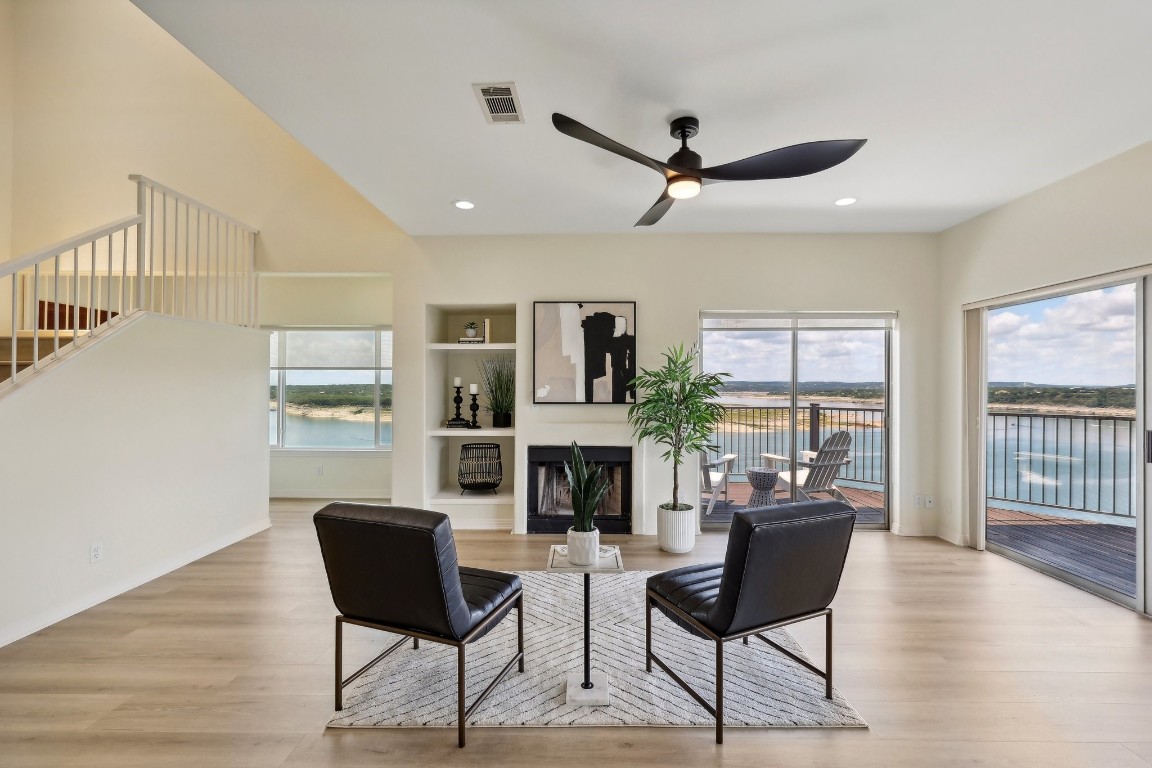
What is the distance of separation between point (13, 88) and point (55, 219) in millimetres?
1312

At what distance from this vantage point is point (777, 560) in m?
1.89

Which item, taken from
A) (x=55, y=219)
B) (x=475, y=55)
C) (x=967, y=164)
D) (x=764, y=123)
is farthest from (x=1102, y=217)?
(x=55, y=219)

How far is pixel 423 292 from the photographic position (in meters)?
4.70

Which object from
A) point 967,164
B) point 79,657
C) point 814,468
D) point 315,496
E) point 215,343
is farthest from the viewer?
point 315,496

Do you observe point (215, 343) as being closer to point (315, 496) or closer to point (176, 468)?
point (176, 468)

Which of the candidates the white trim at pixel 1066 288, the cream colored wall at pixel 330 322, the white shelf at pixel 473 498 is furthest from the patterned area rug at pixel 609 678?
the cream colored wall at pixel 330 322

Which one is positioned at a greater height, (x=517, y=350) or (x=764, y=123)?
(x=764, y=123)

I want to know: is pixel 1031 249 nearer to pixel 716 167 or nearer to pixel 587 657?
pixel 716 167

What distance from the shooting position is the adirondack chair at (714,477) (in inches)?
189

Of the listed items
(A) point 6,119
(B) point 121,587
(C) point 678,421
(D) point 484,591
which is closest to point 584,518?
(D) point 484,591

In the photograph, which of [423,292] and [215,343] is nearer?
[215,343]

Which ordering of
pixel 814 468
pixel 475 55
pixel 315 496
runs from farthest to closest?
pixel 315 496 < pixel 814 468 < pixel 475 55

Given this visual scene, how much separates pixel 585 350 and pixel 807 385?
2.09 meters

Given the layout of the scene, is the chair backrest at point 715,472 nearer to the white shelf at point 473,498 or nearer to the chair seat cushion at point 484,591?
the white shelf at point 473,498
